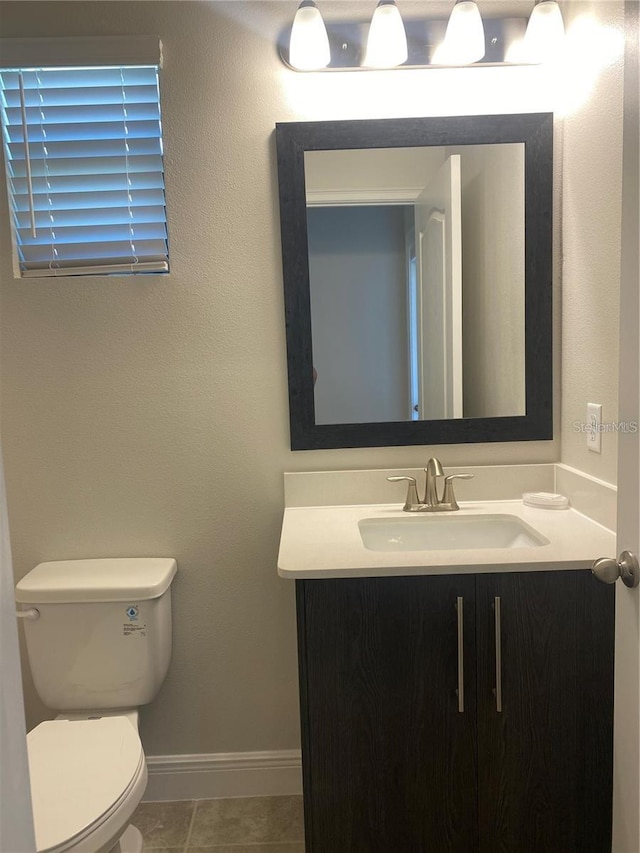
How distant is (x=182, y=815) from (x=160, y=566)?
0.75 m

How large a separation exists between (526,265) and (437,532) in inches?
31.5

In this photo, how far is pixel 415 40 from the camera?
1.90 m

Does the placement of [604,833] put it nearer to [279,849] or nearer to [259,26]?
[279,849]

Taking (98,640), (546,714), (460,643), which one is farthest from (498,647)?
(98,640)

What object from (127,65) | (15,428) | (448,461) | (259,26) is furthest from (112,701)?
(259,26)

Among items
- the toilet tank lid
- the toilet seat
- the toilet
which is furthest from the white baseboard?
the toilet tank lid

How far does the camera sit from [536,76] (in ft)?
6.35

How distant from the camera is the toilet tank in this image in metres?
1.84

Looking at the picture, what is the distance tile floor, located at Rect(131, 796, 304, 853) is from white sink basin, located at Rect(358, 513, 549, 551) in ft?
2.82

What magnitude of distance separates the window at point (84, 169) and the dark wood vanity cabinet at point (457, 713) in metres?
1.13

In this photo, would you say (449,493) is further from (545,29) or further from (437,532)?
(545,29)

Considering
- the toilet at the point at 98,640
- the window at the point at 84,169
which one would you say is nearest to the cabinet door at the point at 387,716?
the toilet at the point at 98,640

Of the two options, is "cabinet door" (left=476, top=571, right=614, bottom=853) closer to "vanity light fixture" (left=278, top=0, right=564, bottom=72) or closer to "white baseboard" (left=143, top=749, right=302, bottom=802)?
"white baseboard" (left=143, top=749, right=302, bottom=802)

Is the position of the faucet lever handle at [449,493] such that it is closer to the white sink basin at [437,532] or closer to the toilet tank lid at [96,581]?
the white sink basin at [437,532]
